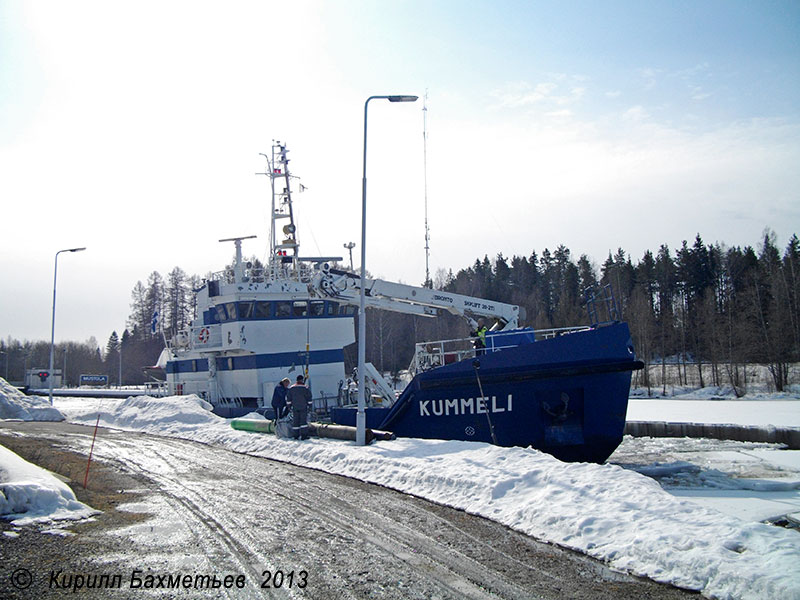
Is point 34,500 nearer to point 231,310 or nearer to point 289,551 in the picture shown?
point 289,551

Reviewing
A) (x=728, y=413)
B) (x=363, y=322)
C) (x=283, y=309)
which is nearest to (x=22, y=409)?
(x=283, y=309)

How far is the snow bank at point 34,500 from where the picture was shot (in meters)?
7.17

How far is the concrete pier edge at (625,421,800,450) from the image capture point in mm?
19406

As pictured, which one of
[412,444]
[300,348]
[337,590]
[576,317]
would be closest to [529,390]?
[412,444]

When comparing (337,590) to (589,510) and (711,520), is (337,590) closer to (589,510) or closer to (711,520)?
(589,510)

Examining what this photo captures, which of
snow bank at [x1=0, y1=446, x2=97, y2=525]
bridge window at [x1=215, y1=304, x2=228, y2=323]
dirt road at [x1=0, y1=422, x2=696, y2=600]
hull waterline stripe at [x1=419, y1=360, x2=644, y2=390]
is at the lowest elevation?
dirt road at [x1=0, y1=422, x2=696, y2=600]

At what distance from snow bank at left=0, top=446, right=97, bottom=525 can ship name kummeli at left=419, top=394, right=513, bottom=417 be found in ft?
25.6

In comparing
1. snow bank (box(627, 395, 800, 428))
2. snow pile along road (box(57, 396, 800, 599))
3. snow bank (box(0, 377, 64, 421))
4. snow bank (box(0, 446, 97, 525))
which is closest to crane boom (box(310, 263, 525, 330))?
snow pile along road (box(57, 396, 800, 599))

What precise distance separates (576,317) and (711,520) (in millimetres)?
45862

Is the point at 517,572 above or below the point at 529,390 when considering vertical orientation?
below

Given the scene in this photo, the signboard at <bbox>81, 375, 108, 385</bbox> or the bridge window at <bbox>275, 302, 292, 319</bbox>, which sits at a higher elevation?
the bridge window at <bbox>275, 302, 292, 319</bbox>

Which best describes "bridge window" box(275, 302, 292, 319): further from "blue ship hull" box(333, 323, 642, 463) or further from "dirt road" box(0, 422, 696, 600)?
"dirt road" box(0, 422, 696, 600)

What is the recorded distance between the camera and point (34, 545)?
627cm

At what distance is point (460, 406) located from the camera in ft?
45.5
